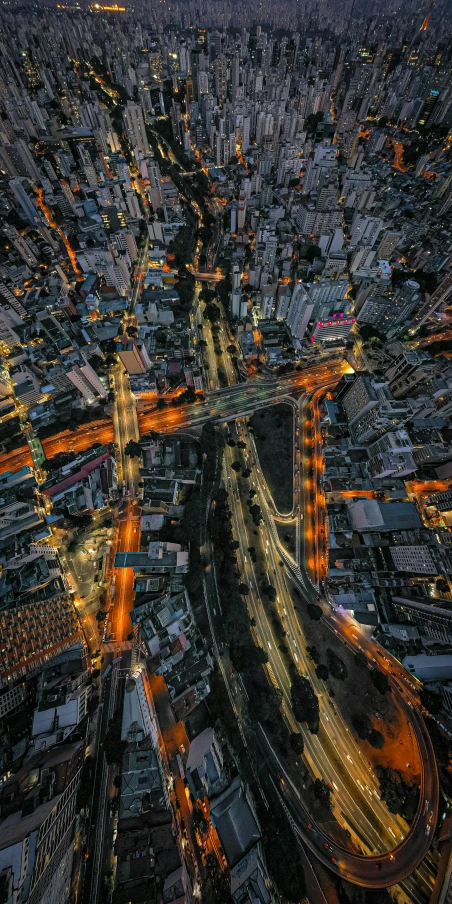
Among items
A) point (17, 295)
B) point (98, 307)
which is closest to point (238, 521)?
point (98, 307)

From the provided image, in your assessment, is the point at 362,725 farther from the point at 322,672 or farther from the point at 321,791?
the point at 321,791

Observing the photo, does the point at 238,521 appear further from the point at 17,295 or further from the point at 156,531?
the point at 17,295

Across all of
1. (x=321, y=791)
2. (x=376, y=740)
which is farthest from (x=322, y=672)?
(x=321, y=791)

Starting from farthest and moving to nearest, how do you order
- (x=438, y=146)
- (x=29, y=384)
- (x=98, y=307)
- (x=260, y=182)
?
(x=438, y=146) → (x=260, y=182) → (x=98, y=307) → (x=29, y=384)

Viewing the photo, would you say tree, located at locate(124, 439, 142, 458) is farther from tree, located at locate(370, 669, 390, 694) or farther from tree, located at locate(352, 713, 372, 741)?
tree, located at locate(352, 713, 372, 741)

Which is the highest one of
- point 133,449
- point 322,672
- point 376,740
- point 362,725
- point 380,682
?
point 133,449

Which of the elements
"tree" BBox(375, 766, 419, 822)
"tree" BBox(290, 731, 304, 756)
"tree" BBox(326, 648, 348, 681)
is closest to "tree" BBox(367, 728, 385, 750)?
"tree" BBox(375, 766, 419, 822)
